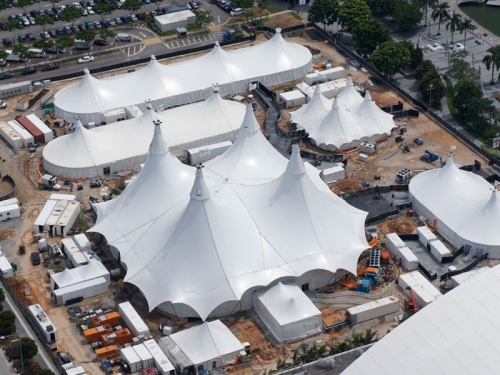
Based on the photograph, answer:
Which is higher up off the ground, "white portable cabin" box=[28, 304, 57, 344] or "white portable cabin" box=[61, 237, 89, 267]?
"white portable cabin" box=[28, 304, 57, 344]

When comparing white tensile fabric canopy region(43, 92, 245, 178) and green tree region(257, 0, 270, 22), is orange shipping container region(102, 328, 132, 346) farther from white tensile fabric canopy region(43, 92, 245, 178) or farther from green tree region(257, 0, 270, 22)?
green tree region(257, 0, 270, 22)

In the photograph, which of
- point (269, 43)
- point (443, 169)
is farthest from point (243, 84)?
point (443, 169)

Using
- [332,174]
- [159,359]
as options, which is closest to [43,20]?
[332,174]

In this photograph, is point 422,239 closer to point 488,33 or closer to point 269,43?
point 269,43

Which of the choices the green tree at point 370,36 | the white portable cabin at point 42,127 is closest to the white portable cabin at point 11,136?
the white portable cabin at point 42,127

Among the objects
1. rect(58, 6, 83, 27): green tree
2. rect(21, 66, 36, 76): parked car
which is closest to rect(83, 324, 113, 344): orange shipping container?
Result: rect(21, 66, 36, 76): parked car

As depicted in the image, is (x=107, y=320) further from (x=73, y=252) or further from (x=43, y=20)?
(x=43, y=20)

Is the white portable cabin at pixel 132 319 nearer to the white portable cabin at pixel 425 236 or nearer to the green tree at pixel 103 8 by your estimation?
the white portable cabin at pixel 425 236
